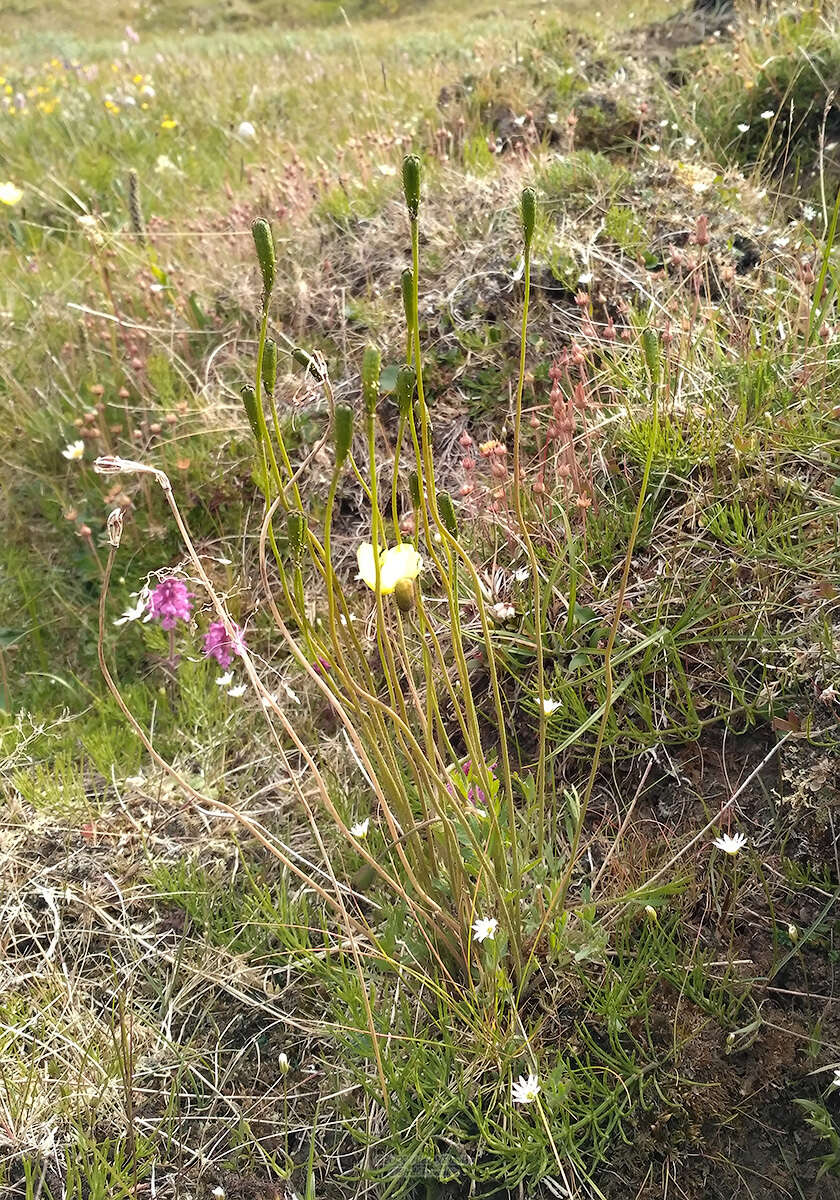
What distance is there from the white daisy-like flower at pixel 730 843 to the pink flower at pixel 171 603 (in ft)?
4.77

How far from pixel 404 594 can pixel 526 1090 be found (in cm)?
84

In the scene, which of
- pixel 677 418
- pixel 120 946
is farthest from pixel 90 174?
pixel 120 946

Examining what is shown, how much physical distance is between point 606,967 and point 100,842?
3.93 feet

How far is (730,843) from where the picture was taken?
1.52 m

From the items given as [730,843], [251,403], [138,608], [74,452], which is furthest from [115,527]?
[74,452]

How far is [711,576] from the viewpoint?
189cm

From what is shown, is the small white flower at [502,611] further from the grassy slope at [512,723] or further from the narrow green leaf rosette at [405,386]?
the narrow green leaf rosette at [405,386]

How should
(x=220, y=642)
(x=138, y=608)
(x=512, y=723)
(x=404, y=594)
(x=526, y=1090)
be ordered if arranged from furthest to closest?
(x=220, y=642), (x=512, y=723), (x=138, y=608), (x=526, y=1090), (x=404, y=594)

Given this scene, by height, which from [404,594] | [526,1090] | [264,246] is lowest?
[526,1090]

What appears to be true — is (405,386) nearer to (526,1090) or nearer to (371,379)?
(371,379)

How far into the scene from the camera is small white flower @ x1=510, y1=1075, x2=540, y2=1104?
136 cm

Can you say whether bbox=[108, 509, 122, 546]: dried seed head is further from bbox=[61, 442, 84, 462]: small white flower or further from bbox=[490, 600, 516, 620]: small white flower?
bbox=[61, 442, 84, 462]: small white flower

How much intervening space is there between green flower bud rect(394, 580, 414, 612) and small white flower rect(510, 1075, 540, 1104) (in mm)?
809

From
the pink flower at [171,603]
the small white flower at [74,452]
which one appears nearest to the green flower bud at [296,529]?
the pink flower at [171,603]
